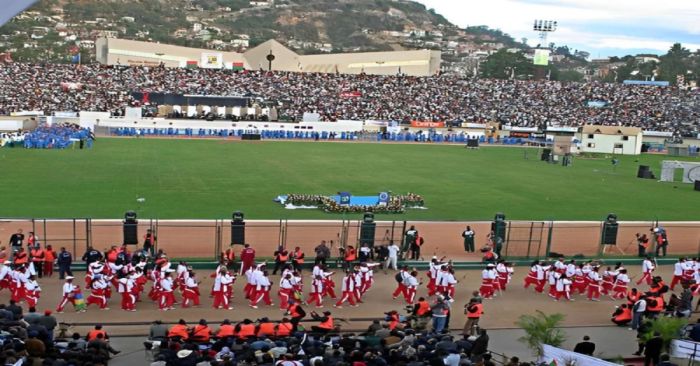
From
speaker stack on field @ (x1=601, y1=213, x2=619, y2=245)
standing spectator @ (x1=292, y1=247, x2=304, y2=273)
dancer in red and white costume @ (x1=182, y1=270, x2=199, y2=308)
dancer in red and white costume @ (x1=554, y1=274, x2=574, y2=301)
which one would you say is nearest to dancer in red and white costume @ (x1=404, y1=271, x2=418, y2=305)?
standing spectator @ (x1=292, y1=247, x2=304, y2=273)

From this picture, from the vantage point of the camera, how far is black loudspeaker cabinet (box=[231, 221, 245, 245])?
78.0 feet

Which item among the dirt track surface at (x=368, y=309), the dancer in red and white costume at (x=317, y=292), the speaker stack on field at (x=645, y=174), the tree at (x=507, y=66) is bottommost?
the dirt track surface at (x=368, y=309)

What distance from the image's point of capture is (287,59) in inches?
4437

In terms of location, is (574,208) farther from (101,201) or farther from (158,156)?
(158,156)

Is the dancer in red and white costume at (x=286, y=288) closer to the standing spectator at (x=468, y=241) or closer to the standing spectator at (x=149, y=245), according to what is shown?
the standing spectator at (x=149, y=245)

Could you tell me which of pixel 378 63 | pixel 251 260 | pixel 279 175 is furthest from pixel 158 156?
pixel 378 63

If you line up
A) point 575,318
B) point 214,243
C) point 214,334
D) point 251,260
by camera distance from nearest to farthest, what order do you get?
1. point 214,334
2. point 575,318
3. point 251,260
4. point 214,243

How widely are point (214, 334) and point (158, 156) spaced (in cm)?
3620

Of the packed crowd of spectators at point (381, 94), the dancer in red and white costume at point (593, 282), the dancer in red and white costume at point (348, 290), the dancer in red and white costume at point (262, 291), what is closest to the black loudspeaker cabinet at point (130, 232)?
the dancer in red and white costume at point (262, 291)

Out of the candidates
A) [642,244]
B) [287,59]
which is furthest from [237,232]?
[287,59]

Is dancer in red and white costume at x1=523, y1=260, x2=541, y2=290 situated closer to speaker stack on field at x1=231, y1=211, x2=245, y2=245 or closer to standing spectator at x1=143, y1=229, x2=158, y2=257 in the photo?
speaker stack on field at x1=231, y1=211, x2=245, y2=245

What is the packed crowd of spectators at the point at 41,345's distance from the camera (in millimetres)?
11758

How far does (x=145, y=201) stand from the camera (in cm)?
3172

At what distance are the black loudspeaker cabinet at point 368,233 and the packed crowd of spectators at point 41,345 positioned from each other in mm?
10788
